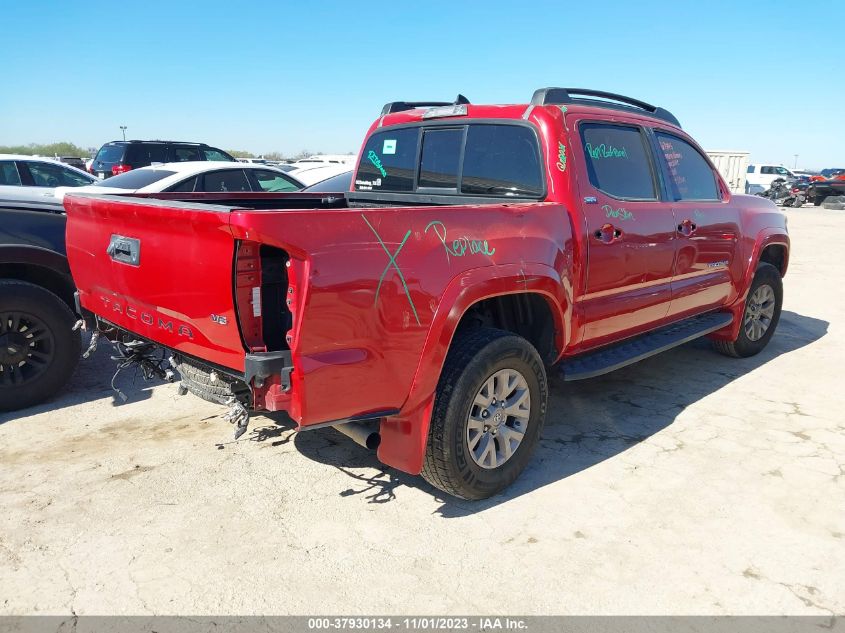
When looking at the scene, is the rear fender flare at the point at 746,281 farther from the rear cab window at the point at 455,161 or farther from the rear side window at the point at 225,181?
the rear side window at the point at 225,181

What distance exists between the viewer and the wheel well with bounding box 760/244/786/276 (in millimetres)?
6121

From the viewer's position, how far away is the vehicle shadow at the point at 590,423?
3.54 m

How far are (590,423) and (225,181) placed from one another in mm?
6648

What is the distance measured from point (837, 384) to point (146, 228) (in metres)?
5.29

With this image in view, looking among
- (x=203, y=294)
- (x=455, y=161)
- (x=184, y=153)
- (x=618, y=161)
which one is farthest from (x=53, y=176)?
(x=618, y=161)

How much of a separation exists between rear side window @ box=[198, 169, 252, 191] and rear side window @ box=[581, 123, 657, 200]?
6.18 meters

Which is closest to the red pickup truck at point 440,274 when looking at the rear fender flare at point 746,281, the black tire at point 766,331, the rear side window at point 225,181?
the rear fender flare at point 746,281

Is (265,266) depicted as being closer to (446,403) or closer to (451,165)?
(446,403)

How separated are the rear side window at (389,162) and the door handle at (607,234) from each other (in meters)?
1.36

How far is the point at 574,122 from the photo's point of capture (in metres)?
3.78

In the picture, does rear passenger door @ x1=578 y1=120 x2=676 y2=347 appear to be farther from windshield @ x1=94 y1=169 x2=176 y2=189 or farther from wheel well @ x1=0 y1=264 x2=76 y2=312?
windshield @ x1=94 y1=169 x2=176 y2=189

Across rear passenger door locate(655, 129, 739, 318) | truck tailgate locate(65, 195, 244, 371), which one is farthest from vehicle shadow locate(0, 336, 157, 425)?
rear passenger door locate(655, 129, 739, 318)
